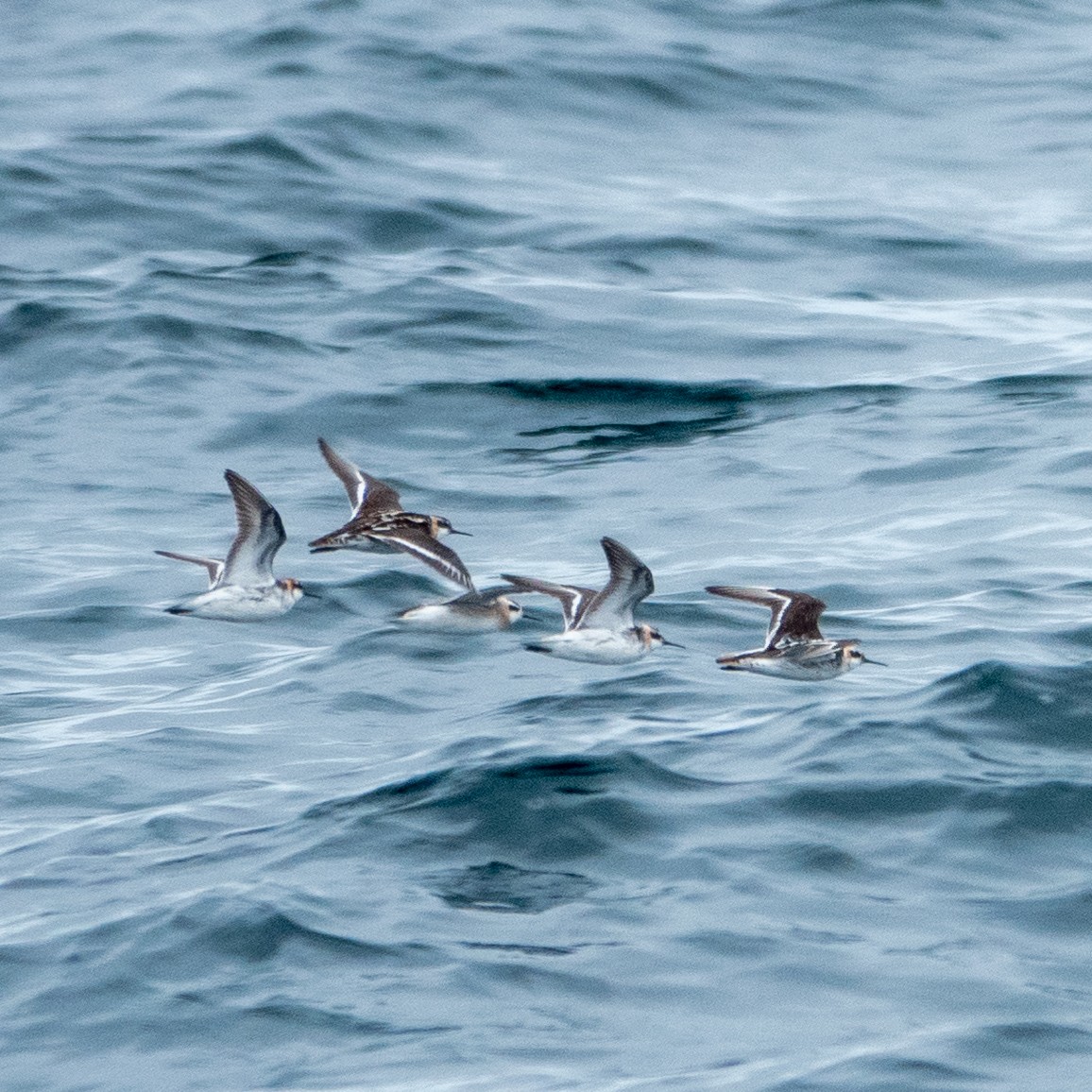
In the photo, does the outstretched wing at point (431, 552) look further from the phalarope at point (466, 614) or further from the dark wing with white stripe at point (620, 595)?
the dark wing with white stripe at point (620, 595)

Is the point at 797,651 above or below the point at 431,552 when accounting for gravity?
below

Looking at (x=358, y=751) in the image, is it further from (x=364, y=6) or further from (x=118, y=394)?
(x=364, y=6)

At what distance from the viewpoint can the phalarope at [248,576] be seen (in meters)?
11.0

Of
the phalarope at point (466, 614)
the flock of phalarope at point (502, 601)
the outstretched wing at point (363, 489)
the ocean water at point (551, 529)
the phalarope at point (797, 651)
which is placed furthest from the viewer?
the outstretched wing at point (363, 489)

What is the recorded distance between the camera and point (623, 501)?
47.0 ft

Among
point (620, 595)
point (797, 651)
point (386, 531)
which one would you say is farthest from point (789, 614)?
point (386, 531)

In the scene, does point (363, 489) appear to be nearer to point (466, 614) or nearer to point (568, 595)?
point (466, 614)

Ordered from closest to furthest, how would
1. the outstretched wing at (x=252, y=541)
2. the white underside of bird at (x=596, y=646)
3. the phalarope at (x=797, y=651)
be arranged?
the phalarope at (x=797, y=651), the white underside of bird at (x=596, y=646), the outstretched wing at (x=252, y=541)

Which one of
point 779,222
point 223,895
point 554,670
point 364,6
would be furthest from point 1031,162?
point 223,895

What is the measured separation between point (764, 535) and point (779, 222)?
747 cm

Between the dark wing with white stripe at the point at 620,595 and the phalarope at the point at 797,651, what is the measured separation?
337mm

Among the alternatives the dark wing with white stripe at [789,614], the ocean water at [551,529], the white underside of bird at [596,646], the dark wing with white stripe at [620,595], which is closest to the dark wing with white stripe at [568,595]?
the dark wing with white stripe at [620,595]

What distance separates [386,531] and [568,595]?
1053 mm

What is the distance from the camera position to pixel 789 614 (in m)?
10.8
